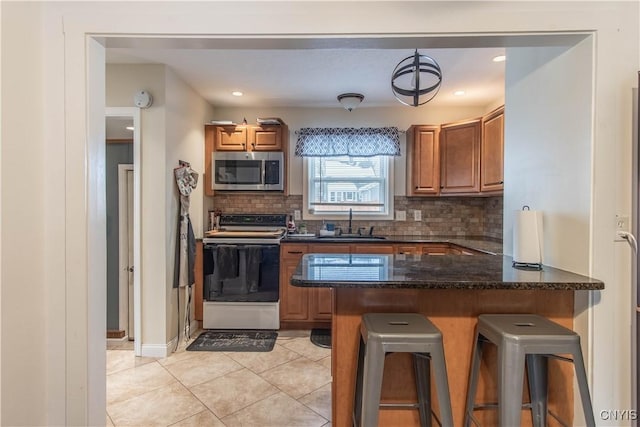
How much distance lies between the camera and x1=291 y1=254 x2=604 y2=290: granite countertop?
1.33 meters

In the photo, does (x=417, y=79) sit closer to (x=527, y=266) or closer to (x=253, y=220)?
→ (x=527, y=266)

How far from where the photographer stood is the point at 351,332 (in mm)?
1571

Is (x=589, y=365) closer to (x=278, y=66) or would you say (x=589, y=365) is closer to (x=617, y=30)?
(x=617, y=30)

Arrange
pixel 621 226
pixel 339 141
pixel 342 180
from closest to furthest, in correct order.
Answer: pixel 621 226 < pixel 339 141 < pixel 342 180

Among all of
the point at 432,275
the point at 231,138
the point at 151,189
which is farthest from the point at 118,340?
the point at 432,275

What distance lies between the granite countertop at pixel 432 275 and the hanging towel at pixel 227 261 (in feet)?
5.36

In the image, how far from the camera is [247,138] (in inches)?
148

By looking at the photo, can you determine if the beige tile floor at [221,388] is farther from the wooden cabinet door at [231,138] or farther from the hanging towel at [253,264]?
the wooden cabinet door at [231,138]

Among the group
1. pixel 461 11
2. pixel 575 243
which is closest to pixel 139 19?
pixel 461 11

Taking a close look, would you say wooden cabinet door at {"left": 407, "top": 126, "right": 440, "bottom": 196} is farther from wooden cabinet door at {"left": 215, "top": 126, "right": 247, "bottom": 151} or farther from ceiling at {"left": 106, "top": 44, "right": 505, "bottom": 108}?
wooden cabinet door at {"left": 215, "top": 126, "right": 247, "bottom": 151}

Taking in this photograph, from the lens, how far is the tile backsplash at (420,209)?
12.8 feet

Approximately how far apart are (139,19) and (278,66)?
1561 mm

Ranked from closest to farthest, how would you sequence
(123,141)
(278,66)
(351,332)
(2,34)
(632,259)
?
(2,34)
(632,259)
(351,332)
(278,66)
(123,141)

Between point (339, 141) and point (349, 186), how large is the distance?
556mm
